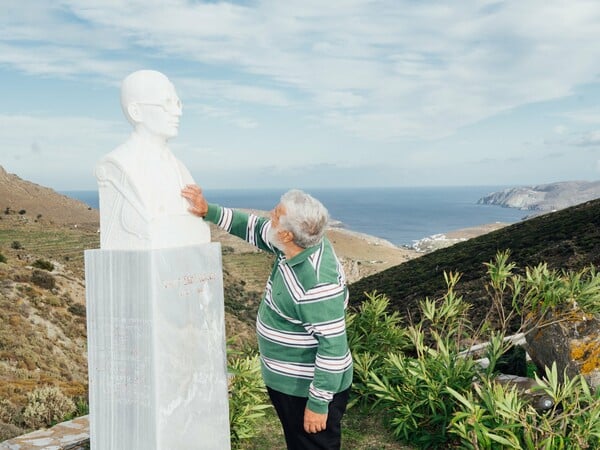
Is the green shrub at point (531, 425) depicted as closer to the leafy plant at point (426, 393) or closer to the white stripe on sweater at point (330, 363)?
the leafy plant at point (426, 393)

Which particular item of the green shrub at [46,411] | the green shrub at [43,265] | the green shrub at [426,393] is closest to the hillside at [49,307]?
the green shrub at [43,265]

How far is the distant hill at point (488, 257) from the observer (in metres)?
14.1

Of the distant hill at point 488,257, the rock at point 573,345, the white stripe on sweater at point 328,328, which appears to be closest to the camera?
the white stripe on sweater at point 328,328

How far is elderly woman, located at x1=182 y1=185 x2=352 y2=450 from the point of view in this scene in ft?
8.61

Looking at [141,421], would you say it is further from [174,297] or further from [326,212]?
[326,212]

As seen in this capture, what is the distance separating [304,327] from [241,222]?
0.88 metres

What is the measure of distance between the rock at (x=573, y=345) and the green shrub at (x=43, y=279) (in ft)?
54.3

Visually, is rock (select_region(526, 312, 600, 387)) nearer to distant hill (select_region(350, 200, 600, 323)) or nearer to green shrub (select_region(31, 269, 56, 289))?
distant hill (select_region(350, 200, 600, 323))

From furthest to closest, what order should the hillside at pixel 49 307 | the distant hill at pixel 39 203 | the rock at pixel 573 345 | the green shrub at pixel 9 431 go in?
the distant hill at pixel 39 203, the hillside at pixel 49 307, the green shrub at pixel 9 431, the rock at pixel 573 345

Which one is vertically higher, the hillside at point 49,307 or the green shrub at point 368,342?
the green shrub at point 368,342

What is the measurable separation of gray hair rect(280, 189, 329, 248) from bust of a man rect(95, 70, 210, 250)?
69cm

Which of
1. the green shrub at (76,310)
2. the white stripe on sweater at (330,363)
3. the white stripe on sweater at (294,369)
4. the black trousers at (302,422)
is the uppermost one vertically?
the white stripe on sweater at (330,363)

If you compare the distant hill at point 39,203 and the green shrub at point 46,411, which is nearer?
the green shrub at point 46,411

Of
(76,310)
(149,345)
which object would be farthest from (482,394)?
(76,310)
